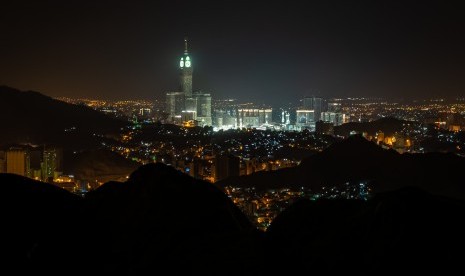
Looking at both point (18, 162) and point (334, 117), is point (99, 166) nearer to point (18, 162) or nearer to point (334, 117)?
point (18, 162)

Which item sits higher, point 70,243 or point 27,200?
point 27,200

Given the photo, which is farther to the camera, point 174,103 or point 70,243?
point 174,103

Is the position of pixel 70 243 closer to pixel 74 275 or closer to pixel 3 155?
pixel 74 275

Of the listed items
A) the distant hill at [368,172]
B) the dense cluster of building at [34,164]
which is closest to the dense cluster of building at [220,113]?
the dense cluster of building at [34,164]

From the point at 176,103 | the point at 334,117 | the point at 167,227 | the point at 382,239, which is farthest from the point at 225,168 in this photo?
the point at 176,103

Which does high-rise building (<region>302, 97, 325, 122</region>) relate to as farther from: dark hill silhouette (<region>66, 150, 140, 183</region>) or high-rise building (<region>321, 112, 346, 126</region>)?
dark hill silhouette (<region>66, 150, 140, 183</region>)

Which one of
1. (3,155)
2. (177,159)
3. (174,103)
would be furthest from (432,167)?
(174,103)

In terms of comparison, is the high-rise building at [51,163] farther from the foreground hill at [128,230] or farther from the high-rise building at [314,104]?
the high-rise building at [314,104]
